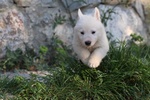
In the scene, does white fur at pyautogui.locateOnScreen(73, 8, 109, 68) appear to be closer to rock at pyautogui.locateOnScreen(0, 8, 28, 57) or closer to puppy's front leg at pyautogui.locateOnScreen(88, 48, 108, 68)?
puppy's front leg at pyautogui.locateOnScreen(88, 48, 108, 68)

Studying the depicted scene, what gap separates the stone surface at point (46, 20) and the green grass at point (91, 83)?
1783mm

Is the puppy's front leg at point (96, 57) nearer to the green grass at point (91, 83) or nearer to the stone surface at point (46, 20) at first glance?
the green grass at point (91, 83)

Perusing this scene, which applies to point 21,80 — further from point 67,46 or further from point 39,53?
point 67,46

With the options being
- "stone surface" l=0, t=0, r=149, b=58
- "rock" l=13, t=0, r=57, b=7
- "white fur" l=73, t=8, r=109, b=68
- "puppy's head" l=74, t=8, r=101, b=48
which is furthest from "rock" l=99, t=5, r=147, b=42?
"puppy's head" l=74, t=8, r=101, b=48

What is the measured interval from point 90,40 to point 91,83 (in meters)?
0.77

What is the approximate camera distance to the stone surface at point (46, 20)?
7355mm

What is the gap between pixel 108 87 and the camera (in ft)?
17.7

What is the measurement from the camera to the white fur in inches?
195

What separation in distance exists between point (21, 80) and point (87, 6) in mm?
2940

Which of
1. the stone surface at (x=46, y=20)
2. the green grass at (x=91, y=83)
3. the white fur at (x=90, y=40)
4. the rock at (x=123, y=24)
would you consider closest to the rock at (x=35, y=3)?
the stone surface at (x=46, y=20)

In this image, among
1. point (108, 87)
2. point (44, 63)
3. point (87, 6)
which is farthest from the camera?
point (87, 6)

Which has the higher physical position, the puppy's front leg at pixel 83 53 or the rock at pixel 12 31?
the rock at pixel 12 31

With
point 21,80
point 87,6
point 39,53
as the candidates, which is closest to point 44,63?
point 39,53

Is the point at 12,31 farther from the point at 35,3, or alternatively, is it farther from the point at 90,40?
the point at 90,40
